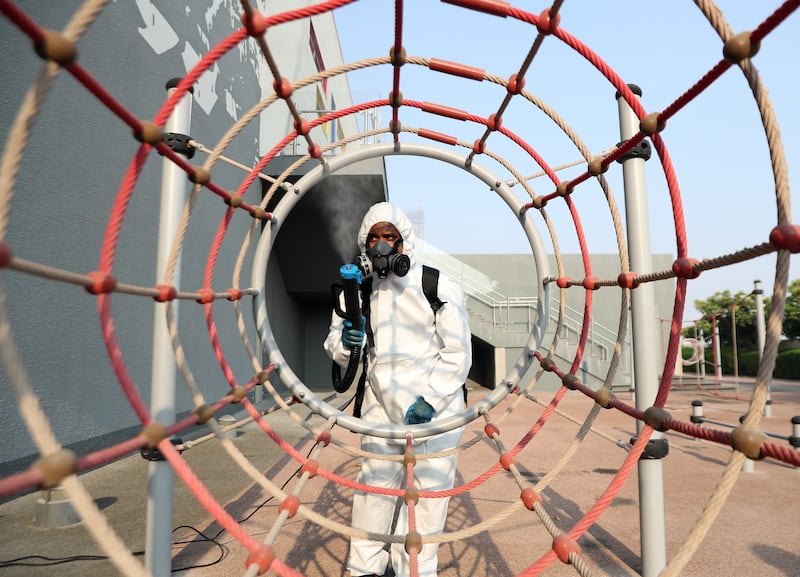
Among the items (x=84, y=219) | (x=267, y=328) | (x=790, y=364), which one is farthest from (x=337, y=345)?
(x=790, y=364)

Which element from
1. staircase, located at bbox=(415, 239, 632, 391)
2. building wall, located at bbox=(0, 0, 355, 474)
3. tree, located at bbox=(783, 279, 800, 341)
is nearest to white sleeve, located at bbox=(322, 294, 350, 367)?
building wall, located at bbox=(0, 0, 355, 474)

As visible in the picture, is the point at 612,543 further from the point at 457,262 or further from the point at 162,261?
the point at 457,262

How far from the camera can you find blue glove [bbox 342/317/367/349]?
194cm

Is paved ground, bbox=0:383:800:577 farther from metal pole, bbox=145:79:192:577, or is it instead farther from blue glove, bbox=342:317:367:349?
blue glove, bbox=342:317:367:349

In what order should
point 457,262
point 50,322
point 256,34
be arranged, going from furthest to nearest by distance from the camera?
point 457,262
point 50,322
point 256,34

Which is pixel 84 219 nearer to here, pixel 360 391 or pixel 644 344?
pixel 360 391

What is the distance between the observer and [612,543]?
1938 millimetres

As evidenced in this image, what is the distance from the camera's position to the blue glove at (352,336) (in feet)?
6.36

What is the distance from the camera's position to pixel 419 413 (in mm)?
1809

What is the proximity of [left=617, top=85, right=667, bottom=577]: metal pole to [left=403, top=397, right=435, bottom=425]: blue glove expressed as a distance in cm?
71

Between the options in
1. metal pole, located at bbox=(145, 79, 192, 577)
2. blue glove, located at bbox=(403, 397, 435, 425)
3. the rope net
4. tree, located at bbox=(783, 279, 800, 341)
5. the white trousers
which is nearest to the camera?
the rope net

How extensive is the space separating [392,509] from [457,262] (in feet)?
35.1

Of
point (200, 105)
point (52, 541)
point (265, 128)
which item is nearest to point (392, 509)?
point (52, 541)

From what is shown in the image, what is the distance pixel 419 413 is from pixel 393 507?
0.35 meters
